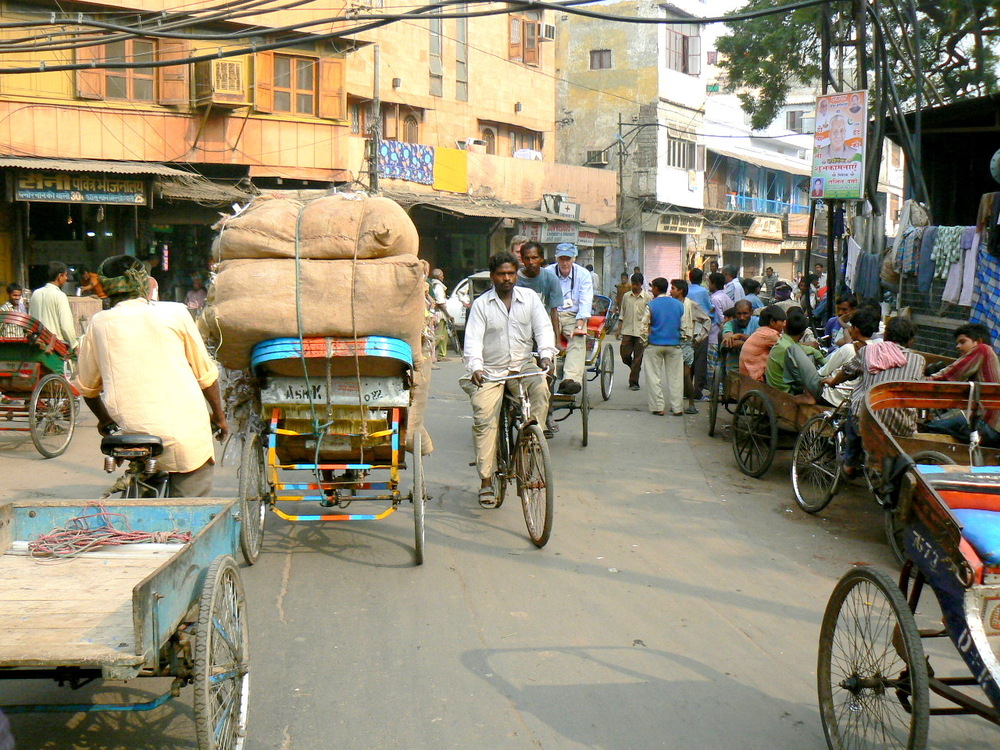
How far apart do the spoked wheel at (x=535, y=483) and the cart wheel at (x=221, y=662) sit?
292 centimetres

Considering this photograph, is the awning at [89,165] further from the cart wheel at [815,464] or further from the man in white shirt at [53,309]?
the cart wheel at [815,464]

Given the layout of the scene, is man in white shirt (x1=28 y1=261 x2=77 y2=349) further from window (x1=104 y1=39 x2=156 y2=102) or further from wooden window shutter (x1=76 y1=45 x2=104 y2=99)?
window (x1=104 y1=39 x2=156 y2=102)

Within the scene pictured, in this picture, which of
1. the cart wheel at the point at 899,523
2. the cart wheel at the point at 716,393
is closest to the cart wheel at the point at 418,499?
the cart wheel at the point at 899,523

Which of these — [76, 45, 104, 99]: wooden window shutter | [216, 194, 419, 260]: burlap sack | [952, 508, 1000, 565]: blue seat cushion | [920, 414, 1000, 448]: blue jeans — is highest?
[76, 45, 104, 99]: wooden window shutter

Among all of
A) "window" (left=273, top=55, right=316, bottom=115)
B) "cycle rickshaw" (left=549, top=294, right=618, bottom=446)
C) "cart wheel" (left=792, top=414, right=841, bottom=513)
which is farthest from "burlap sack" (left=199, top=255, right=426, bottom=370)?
"window" (left=273, top=55, right=316, bottom=115)

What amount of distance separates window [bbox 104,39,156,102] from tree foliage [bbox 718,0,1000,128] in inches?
517

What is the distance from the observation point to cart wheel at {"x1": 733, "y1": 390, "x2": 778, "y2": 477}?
902 cm

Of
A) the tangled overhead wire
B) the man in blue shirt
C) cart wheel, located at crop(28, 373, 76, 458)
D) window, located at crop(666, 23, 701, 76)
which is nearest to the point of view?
the tangled overhead wire

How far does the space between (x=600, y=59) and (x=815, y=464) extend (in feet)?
117

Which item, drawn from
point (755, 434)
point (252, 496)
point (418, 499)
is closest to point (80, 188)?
point (755, 434)

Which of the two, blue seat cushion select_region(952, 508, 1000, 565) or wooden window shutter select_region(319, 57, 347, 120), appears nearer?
blue seat cushion select_region(952, 508, 1000, 565)

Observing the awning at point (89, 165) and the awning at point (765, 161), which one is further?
the awning at point (765, 161)

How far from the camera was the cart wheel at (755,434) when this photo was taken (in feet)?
29.6

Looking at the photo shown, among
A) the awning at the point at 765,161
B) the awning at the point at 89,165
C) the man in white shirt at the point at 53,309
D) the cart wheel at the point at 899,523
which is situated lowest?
the cart wheel at the point at 899,523
